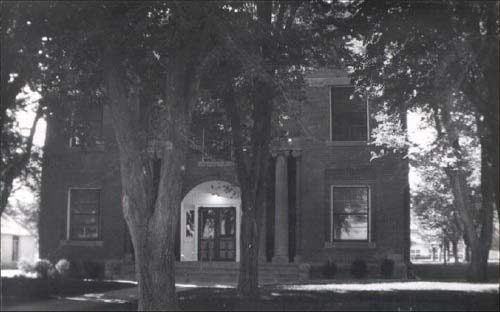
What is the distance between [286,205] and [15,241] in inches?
1583

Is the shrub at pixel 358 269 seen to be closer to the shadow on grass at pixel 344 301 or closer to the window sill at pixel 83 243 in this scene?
the shadow on grass at pixel 344 301

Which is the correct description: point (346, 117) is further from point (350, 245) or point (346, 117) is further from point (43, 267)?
point (43, 267)

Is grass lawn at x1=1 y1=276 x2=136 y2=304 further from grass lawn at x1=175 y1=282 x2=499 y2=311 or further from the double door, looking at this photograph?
the double door

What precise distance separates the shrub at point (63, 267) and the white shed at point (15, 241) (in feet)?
98.1

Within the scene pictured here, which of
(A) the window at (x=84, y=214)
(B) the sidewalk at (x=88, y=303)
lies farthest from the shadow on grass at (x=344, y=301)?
(A) the window at (x=84, y=214)

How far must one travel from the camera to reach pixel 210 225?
26.3 meters

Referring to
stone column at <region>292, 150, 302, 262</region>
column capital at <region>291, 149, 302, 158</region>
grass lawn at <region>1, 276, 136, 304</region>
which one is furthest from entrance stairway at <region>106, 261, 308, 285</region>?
column capital at <region>291, 149, 302, 158</region>

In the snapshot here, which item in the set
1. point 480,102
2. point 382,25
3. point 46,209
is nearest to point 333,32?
point 382,25

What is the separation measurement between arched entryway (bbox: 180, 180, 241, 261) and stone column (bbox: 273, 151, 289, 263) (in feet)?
7.10

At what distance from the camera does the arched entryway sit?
25.9 metres

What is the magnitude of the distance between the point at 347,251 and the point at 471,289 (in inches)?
290

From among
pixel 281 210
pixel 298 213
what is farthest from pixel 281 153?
pixel 298 213

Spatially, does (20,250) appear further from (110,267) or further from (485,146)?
(485,146)

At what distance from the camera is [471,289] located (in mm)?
17016
